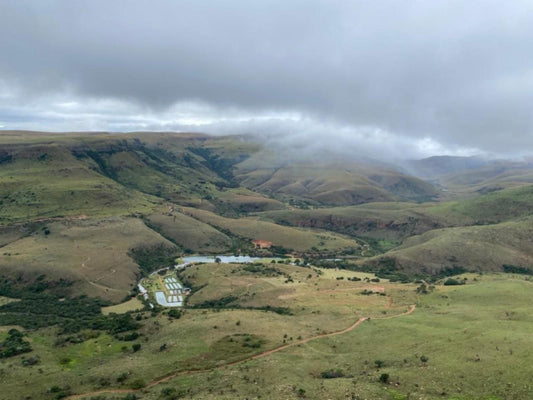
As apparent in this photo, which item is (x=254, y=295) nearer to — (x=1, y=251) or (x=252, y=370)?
(x=252, y=370)

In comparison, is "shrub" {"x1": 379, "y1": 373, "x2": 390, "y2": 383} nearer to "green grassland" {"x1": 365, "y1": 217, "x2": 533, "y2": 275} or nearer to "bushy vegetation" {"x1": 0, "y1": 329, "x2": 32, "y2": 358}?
"bushy vegetation" {"x1": 0, "y1": 329, "x2": 32, "y2": 358}

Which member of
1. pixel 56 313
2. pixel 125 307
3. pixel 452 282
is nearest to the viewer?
pixel 56 313

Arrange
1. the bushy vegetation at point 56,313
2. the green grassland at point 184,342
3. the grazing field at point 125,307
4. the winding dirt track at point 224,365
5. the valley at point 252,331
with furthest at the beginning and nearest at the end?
the grazing field at point 125,307 < the bushy vegetation at point 56,313 < the green grassland at point 184,342 < the winding dirt track at point 224,365 < the valley at point 252,331

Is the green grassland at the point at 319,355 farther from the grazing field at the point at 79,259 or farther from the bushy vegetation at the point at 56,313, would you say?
the grazing field at the point at 79,259

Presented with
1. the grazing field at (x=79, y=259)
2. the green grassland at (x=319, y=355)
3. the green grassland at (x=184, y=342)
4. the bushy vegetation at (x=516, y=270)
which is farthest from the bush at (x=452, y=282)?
the grazing field at (x=79, y=259)

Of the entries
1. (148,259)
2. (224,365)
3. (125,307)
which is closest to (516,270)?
(224,365)

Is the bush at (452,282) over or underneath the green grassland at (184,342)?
underneath

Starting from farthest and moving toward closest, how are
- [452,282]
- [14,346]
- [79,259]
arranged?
[79,259]
[452,282]
[14,346]

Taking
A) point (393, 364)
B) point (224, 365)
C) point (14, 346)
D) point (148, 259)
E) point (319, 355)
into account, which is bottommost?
point (148, 259)

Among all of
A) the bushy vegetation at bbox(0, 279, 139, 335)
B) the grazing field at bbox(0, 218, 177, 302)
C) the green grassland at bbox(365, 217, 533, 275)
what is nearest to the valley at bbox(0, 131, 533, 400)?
the bushy vegetation at bbox(0, 279, 139, 335)

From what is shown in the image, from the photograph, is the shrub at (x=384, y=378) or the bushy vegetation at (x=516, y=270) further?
the bushy vegetation at (x=516, y=270)

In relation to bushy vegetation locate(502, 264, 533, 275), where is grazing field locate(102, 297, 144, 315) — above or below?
below

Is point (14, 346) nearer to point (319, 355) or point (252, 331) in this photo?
point (252, 331)
